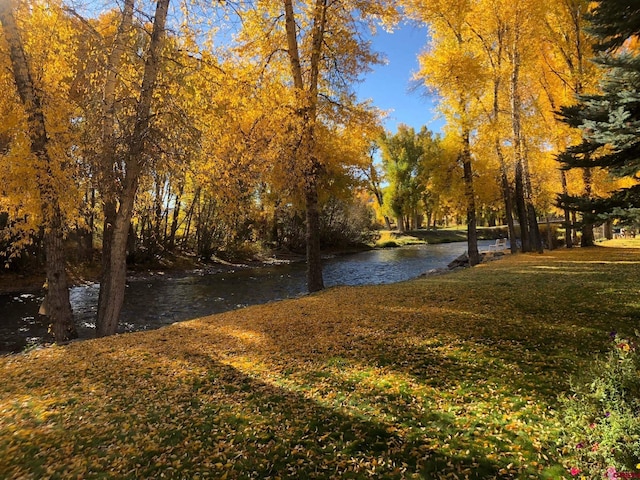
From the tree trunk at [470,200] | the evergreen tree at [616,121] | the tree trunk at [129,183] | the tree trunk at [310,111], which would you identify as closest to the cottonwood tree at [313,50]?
the tree trunk at [310,111]

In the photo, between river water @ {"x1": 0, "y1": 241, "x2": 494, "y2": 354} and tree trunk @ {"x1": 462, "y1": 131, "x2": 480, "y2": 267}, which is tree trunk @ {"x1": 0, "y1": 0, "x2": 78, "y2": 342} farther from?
tree trunk @ {"x1": 462, "y1": 131, "x2": 480, "y2": 267}

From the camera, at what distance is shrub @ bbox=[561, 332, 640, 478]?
2.58 metres

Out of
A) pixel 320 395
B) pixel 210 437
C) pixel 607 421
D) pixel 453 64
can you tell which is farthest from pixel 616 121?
pixel 453 64

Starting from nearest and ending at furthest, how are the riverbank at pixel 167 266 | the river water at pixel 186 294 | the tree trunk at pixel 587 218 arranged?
the tree trunk at pixel 587 218 → the river water at pixel 186 294 → the riverbank at pixel 167 266

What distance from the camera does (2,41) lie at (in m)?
7.38

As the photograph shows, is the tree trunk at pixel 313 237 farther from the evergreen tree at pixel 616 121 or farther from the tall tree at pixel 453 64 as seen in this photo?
the tall tree at pixel 453 64

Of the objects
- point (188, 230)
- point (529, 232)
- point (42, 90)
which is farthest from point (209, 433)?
point (188, 230)

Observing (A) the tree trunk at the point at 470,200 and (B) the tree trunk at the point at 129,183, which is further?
(A) the tree trunk at the point at 470,200

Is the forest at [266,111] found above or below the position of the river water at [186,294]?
above

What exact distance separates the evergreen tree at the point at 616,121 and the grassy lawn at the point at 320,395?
5.89 feet

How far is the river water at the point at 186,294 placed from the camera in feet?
35.4

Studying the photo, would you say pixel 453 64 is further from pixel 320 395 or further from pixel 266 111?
pixel 320 395

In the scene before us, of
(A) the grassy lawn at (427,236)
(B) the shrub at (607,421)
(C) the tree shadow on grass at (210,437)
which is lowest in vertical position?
(C) the tree shadow on grass at (210,437)

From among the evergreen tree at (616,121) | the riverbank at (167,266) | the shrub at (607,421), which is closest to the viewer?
the shrub at (607,421)
